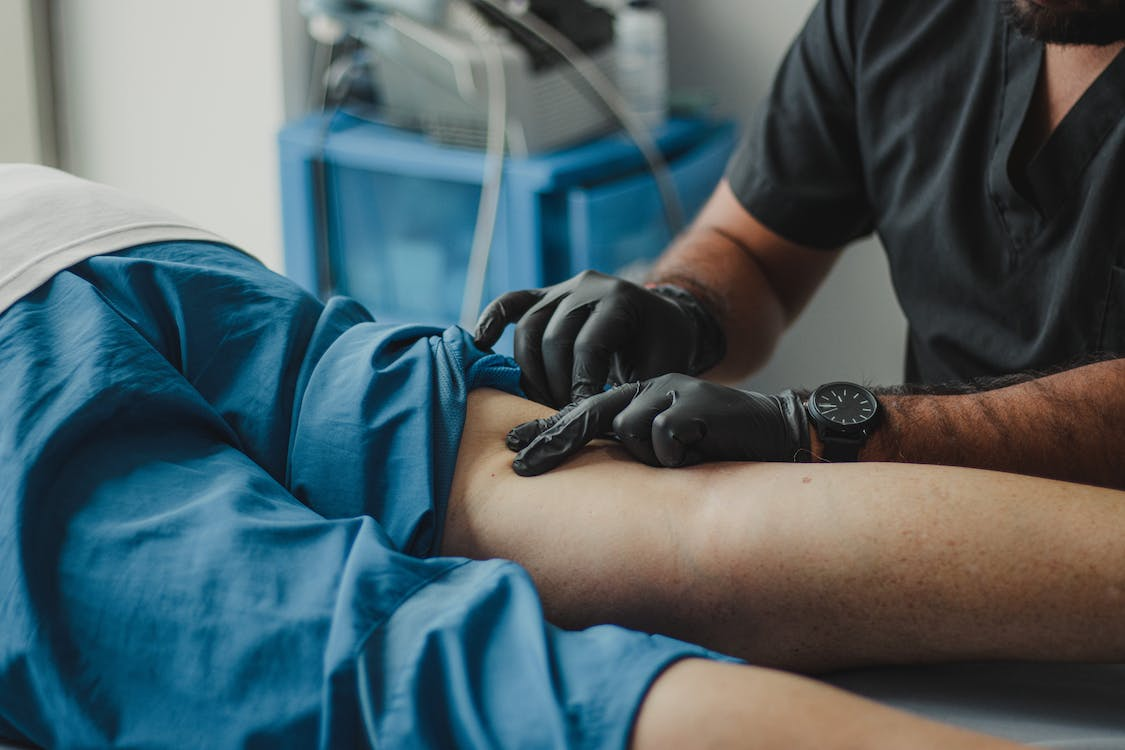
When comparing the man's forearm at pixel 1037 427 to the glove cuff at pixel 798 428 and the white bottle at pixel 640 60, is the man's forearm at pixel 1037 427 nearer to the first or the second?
the glove cuff at pixel 798 428

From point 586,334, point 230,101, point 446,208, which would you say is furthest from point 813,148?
point 230,101

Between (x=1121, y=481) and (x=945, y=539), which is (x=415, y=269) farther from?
(x=945, y=539)

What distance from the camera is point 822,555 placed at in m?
0.72

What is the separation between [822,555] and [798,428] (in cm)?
18

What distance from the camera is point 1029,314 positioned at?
112 centimetres

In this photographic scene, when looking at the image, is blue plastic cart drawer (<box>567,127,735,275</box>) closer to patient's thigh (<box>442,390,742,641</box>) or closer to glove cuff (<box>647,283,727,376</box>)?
glove cuff (<box>647,283,727,376</box>)

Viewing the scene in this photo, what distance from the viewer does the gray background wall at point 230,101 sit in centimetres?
211

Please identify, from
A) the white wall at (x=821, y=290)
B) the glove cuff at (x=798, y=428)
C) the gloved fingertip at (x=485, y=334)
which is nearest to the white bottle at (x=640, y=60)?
the white wall at (x=821, y=290)

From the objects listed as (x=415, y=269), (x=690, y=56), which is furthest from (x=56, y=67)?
(x=690, y=56)

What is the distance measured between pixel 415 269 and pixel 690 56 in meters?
0.68

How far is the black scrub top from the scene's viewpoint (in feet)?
3.47

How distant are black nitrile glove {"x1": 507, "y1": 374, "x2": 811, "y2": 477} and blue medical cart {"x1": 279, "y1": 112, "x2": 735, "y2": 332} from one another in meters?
0.93

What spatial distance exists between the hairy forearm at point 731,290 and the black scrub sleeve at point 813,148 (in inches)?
2.4

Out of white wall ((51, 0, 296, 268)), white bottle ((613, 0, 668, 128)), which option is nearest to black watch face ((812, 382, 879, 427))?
white bottle ((613, 0, 668, 128))
